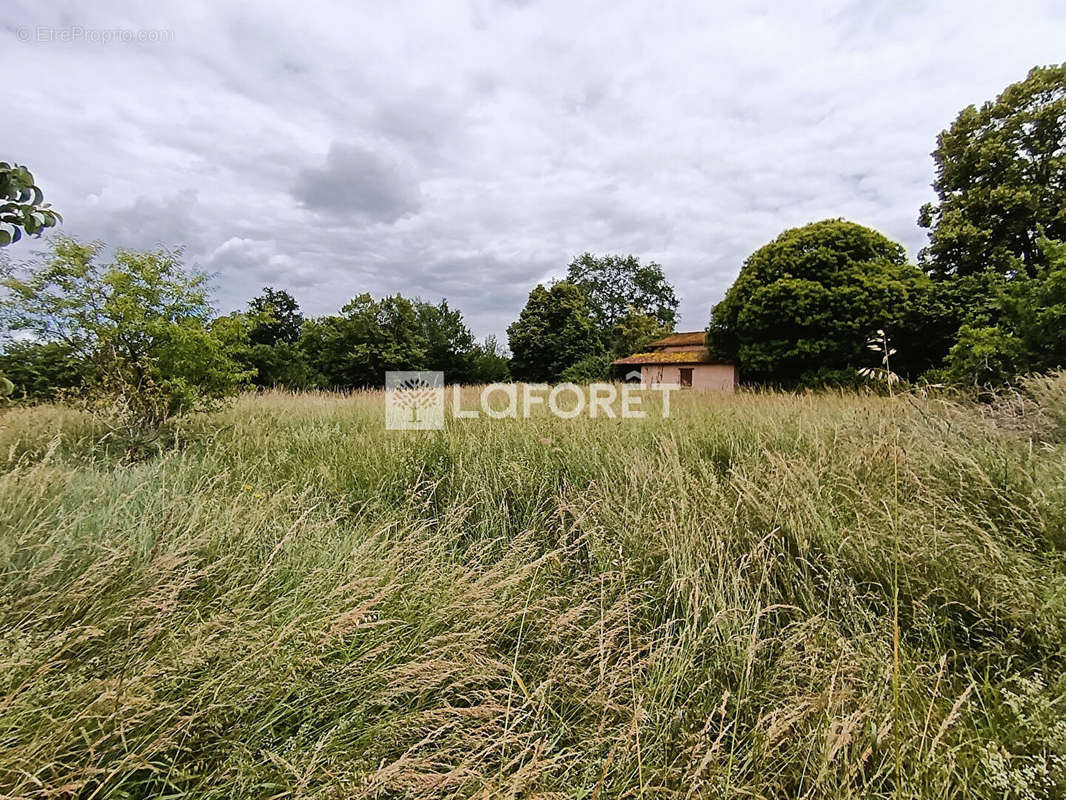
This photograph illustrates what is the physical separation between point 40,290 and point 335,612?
451cm

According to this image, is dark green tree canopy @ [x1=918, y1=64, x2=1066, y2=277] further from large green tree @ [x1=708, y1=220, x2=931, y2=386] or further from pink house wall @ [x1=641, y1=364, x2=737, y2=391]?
pink house wall @ [x1=641, y1=364, x2=737, y2=391]

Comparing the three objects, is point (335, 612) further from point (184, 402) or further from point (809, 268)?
point (809, 268)

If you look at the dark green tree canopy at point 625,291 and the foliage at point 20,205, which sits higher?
the dark green tree canopy at point 625,291

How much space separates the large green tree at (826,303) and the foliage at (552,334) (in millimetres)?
12271

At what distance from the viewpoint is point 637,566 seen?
2158mm

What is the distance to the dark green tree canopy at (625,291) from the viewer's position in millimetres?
32656

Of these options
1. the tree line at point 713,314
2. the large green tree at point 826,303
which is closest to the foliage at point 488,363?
the tree line at point 713,314

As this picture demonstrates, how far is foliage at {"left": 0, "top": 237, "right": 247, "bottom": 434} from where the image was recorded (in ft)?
12.0

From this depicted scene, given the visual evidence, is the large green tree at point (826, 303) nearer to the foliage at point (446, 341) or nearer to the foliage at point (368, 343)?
the foliage at point (446, 341)

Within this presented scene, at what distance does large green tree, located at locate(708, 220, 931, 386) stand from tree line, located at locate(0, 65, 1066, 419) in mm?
51

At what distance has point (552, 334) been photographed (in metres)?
25.9

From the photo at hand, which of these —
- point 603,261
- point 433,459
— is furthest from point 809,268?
point 603,261

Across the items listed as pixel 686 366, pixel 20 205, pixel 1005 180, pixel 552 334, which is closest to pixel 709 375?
pixel 686 366

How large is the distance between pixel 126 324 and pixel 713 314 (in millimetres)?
16253
